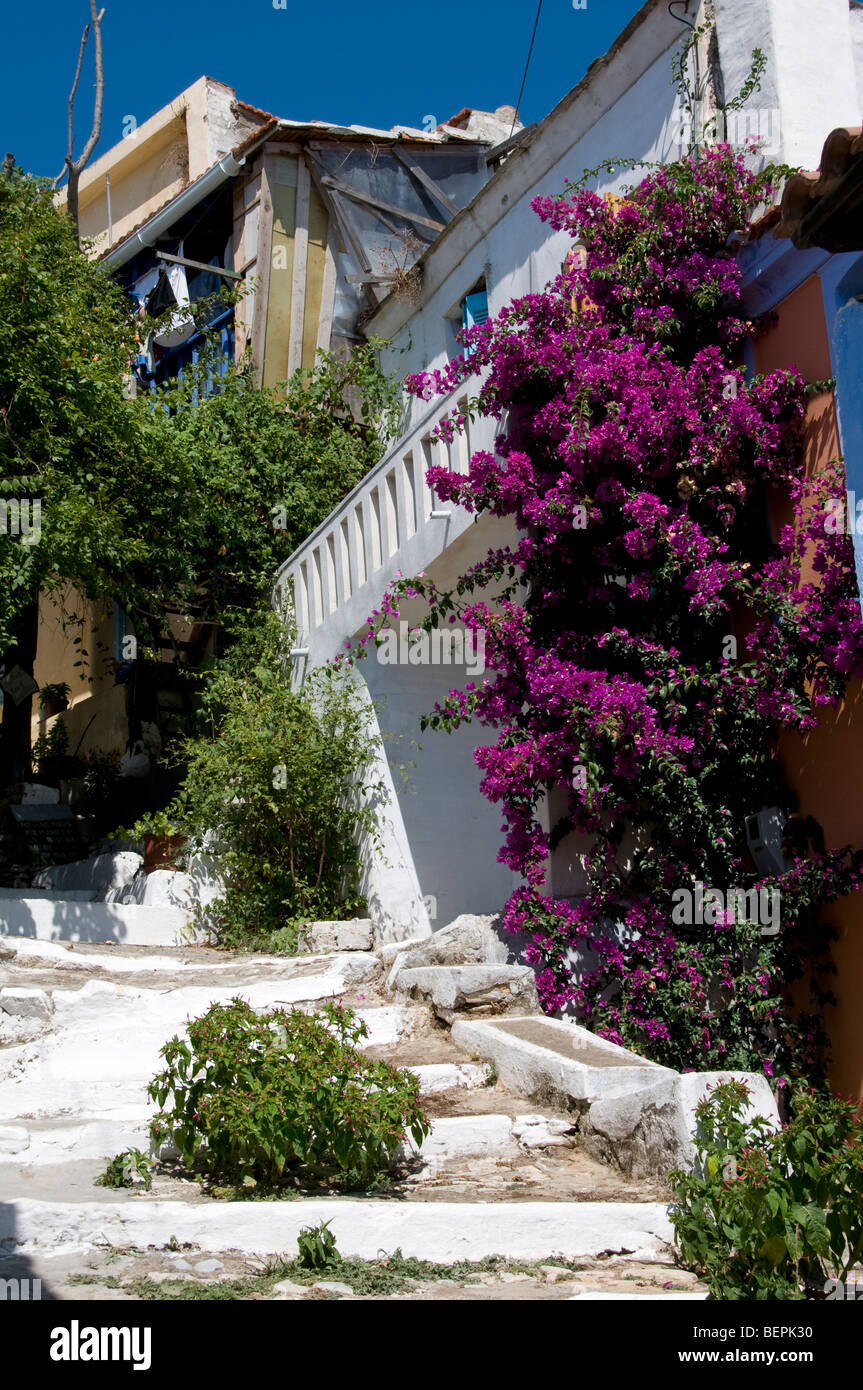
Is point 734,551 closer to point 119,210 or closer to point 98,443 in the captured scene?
point 98,443

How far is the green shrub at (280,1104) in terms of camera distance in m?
4.59

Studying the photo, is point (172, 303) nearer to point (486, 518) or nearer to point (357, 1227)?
point (486, 518)

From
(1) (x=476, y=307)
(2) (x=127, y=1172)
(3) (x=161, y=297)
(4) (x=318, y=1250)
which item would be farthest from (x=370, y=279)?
(4) (x=318, y=1250)

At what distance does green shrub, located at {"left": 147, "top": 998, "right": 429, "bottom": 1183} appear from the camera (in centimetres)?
459

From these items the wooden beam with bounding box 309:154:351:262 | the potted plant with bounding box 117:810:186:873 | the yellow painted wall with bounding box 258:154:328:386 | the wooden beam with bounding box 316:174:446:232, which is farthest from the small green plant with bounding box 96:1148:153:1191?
the wooden beam with bounding box 316:174:446:232

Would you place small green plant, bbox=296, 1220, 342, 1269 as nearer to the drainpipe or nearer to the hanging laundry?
the hanging laundry

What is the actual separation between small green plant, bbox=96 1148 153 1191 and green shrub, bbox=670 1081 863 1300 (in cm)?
205

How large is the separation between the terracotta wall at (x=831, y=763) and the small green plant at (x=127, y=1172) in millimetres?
3497

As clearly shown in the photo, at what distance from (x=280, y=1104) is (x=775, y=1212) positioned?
182 centimetres

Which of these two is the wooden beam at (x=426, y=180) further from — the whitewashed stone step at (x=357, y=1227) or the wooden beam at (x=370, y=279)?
the whitewashed stone step at (x=357, y=1227)

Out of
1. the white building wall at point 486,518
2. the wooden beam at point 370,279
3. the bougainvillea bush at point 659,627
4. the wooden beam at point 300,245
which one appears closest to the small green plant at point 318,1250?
the bougainvillea bush at point 659,627

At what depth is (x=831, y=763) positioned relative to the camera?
6406 mm

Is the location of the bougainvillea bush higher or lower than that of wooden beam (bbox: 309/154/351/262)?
lower
